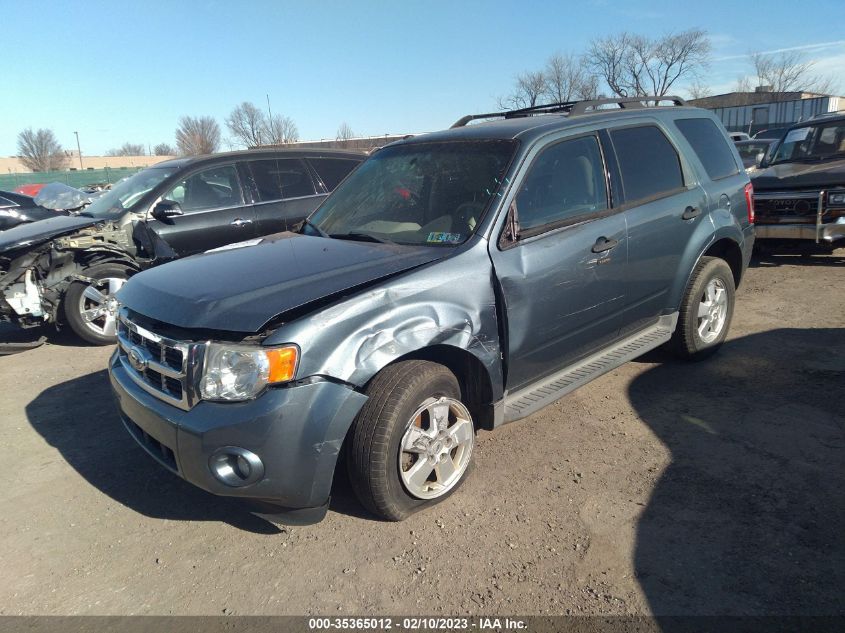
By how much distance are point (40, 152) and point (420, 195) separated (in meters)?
87.5

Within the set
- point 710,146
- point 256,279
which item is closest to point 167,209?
point 256,279

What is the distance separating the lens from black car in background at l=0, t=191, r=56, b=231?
1231 cm

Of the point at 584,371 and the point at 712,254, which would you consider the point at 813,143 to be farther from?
the point at 584,371

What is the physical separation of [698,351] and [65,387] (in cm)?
525

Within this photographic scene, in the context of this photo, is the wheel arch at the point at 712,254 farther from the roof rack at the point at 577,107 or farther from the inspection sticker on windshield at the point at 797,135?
the inspection sticker on windshield at the point at 797,135

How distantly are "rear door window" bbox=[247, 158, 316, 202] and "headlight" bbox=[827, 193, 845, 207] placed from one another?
20.3ft

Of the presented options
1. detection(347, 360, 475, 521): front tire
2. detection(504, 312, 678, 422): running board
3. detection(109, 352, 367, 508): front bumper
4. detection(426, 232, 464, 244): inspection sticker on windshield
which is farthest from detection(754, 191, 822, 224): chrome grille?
detection(109, 352, 367, 508): front bumper

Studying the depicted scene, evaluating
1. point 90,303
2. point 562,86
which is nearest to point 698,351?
point 90,303

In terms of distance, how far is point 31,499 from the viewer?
3.49 meters

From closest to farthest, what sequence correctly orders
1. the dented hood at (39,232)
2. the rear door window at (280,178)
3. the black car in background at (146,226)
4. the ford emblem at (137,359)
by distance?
the ford emblem at (137,359)
the dented hood at (39,232)
the black car in background at (146,226)
the rear door window at (280,178)

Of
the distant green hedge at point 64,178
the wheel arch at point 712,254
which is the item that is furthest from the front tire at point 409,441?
the distant green hedge at point 64,178

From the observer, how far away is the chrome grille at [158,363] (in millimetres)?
2701

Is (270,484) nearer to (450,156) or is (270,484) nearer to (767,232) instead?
A: (450,156)

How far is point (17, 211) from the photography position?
12.6 metres
